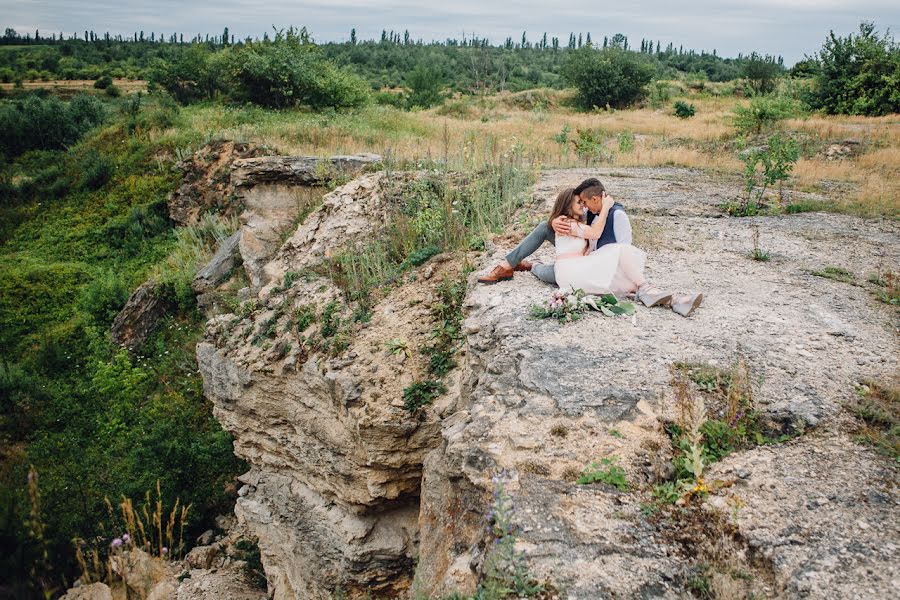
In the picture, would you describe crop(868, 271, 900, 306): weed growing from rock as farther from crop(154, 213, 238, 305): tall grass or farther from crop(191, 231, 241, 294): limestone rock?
crop(154, 213, 238, 305): tall grass

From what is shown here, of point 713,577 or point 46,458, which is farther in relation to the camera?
point 46,458

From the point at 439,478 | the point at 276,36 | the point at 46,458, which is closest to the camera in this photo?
the point at 439,478

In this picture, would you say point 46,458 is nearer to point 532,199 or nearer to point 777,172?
point 532,199

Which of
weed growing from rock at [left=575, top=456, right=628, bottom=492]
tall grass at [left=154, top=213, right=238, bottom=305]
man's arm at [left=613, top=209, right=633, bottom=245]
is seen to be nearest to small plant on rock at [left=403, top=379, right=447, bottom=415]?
man's arm at [left=613, top=209, right=633, bottom=245]

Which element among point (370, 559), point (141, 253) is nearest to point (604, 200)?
point (370, 559)

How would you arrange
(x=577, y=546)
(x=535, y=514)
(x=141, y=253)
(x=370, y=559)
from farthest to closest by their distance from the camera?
(x=141, y=253) → (x=370, y=559) → (x=535, y=514) → (x=577, y=546)

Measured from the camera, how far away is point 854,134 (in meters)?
16.1

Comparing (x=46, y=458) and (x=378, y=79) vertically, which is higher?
(x=378, y=79)

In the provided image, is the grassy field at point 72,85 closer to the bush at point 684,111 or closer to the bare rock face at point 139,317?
the bare rock face at point 139,317

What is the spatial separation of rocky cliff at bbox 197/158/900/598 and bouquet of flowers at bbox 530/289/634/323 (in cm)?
15

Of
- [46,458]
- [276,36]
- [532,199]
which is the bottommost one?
[46,458]

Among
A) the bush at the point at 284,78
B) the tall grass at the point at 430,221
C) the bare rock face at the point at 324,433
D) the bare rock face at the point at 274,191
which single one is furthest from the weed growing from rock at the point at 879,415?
the bush at the point at 284,78

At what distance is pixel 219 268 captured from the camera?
1269 cm

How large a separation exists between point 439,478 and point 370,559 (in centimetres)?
244
